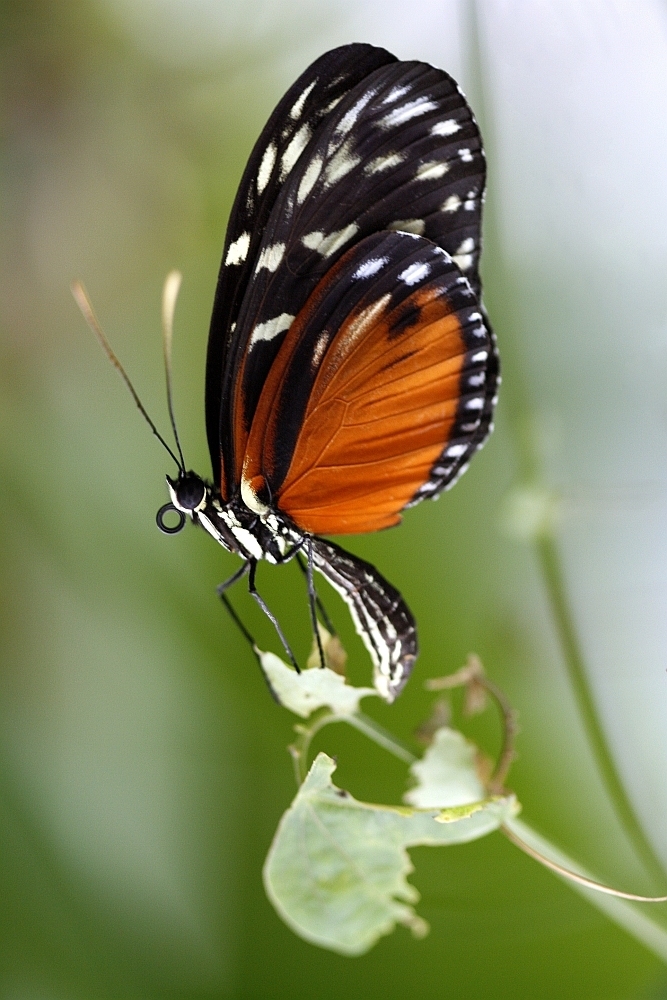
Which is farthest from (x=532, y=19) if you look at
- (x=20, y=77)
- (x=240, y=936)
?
(x=240, y=936)

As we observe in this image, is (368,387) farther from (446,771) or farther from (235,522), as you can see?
(446,771)

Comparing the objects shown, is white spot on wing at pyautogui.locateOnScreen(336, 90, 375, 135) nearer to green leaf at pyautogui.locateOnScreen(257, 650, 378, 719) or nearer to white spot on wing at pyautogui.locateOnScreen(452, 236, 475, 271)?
white spot on wing at pyautogui.locateOnScreen(452, 236, 475, 271)

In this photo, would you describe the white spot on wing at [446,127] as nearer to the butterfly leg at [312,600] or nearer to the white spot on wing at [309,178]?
the white spot on wing at [309,178]

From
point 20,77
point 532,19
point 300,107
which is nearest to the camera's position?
point 300,107

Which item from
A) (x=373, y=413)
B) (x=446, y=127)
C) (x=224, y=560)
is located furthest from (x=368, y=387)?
(x=224, y=560)

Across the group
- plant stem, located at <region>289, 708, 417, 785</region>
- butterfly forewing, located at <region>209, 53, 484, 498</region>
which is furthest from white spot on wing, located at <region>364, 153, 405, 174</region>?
plant stem, located at <region>289, 708, 417, 785</region>

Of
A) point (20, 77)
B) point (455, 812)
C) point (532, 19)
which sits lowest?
point (455, 812)

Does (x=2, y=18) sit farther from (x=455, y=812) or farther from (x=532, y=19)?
(x=455, y=812)

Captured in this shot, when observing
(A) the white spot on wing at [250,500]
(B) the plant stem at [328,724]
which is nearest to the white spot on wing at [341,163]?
(A) the white spot on wing at [250,500]
